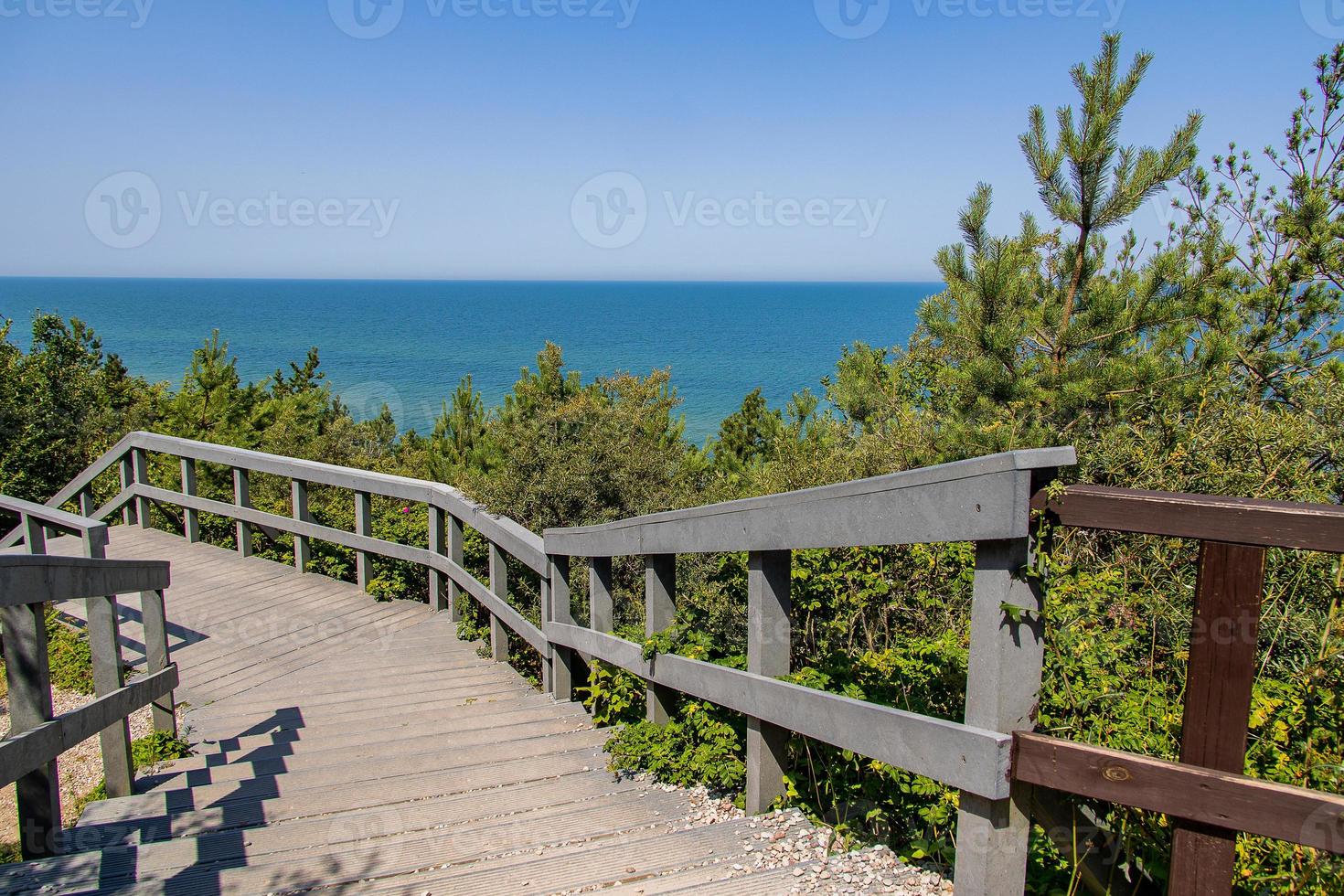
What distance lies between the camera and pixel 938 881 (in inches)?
100

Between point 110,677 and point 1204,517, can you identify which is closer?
point 1204,517

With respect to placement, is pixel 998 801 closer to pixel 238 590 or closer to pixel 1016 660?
pixel 1016 660

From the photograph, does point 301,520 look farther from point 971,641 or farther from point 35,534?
point 971,641

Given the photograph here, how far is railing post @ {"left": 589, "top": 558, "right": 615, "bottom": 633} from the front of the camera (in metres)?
4.32

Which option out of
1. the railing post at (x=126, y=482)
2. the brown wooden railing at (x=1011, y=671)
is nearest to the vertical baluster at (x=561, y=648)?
the brown wooden railing at (x=1011, y=671)

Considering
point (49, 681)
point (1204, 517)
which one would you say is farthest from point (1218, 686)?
point (49, 681)

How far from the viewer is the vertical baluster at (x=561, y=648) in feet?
15.5

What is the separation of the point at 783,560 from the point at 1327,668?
60.8 inches

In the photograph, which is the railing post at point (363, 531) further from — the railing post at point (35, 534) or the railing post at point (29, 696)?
the railing post at point (29, 696)

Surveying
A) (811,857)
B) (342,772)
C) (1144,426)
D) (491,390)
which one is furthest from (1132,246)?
(491,390)

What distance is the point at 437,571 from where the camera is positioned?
22.2 feet

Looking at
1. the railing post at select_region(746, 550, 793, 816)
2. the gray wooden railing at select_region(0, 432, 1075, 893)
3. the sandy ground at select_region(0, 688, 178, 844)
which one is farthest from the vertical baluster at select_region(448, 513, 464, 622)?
the railing post at select_region(746, 550, 793, 816)

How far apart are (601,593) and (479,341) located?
99.0 metres

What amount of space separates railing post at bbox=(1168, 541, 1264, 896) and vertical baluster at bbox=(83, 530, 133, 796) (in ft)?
12.5
